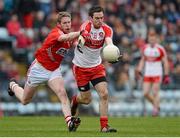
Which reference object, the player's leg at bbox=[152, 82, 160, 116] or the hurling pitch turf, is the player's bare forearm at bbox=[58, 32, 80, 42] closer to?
the hurling pitch turf

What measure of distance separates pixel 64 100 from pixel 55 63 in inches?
33.6

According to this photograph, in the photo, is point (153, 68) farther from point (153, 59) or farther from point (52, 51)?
point (52, 51)

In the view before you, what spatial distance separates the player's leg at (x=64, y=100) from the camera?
613 inches

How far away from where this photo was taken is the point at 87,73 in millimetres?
16953

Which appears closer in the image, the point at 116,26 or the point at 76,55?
the point at 76,55

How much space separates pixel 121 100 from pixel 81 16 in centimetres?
502

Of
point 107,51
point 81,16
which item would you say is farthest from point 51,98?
point 107,51

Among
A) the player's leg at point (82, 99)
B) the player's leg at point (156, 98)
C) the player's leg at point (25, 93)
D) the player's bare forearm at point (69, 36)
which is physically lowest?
the player's leg at point (156, 98)

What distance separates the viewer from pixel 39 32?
28.5 meters

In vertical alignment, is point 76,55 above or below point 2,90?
above

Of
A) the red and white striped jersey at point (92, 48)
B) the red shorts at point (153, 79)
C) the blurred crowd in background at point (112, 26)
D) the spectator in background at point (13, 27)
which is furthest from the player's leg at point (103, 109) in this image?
the spectator in background at point (13, 27)

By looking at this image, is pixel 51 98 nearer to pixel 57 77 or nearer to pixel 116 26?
pixel 116 26

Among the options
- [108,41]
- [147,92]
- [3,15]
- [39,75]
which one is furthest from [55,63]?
[3,15]

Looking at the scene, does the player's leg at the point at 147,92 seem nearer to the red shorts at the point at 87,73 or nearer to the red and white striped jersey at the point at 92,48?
the red shorts at the point at 87,73
